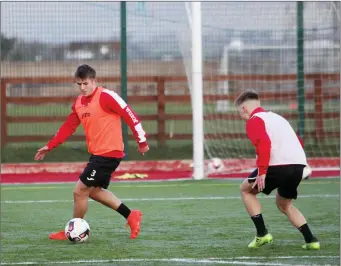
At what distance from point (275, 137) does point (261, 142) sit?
0.66 feet

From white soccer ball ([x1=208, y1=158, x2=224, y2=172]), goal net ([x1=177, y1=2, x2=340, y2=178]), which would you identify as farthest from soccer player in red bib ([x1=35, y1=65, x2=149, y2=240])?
goal net ([x1=177, y1=2, x2=340, y2=178])

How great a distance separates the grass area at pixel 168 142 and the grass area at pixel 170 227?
2431mm

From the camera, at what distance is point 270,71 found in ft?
54.4

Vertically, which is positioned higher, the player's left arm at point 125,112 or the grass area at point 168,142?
the player's left arm at point 125,112

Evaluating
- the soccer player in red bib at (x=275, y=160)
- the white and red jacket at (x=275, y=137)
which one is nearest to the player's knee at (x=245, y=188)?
the soccer player in red bib at (x=275, y=160)

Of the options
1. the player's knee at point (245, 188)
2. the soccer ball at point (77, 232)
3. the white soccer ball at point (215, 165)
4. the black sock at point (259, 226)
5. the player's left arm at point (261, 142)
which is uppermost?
the player's left arm at point (261, 142)

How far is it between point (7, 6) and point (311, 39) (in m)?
5.24

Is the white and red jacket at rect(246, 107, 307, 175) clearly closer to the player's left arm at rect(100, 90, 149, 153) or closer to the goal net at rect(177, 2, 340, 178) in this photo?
the player's left arm at rect(100, 90, 149, 153)

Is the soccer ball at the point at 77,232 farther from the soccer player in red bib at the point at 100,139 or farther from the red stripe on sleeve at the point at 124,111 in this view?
the red stripe on sleeve at the point at 124,111

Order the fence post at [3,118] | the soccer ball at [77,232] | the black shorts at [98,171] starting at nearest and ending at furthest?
the soccer ball at [77,232] → the black shorts at [98,171] → the fence post at [3,118]

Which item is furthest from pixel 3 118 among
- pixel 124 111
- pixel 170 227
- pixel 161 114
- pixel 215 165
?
pixel 124 111

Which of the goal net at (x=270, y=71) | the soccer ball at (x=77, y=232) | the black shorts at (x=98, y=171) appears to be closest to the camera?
the soccer ball at (x=77, y=232)

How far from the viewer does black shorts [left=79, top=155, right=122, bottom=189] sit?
8.51 metres

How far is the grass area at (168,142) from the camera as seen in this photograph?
52.1 feet
